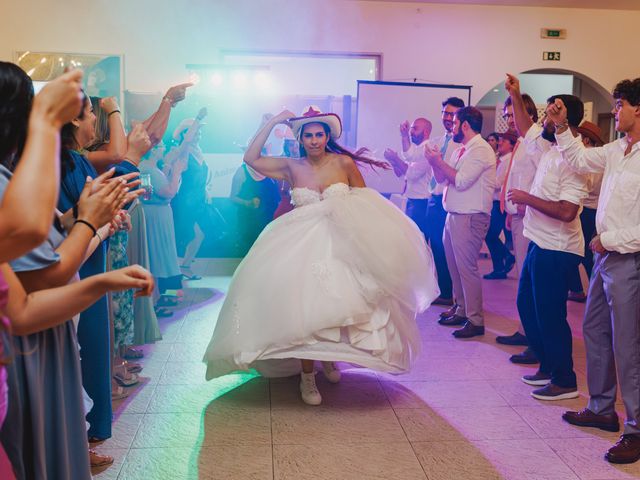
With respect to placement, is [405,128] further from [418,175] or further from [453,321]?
[453,321]

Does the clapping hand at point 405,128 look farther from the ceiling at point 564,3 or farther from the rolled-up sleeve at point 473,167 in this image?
the ceiling at point 564,3

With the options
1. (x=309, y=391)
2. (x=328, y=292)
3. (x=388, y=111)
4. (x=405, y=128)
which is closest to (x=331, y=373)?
(x=309, y=391)

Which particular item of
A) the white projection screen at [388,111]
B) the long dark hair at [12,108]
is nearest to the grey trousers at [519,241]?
the white projection screen at [388,111]

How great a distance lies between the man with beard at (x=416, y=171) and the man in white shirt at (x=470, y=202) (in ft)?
4.09

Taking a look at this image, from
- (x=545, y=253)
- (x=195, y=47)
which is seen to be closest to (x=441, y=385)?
(x=545, y=253)

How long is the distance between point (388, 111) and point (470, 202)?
133 inches

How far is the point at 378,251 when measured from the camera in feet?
9.98

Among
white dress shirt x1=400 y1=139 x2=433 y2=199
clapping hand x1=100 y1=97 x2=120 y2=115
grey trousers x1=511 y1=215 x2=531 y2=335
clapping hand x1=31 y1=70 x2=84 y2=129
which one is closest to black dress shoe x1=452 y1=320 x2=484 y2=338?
grey trousers x1=511 y1=215 x2=531 y2=335

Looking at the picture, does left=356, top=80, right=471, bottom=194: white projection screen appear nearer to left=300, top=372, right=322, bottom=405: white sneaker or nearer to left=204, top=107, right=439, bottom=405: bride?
left=204, top=107, right=439, bottom=405: bride

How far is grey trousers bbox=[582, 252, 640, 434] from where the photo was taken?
8.54 feet

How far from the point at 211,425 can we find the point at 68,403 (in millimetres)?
1494

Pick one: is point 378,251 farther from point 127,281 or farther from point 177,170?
point 177,170

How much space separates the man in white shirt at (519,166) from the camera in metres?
3.62

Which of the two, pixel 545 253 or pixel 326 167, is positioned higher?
pixel 326 167
